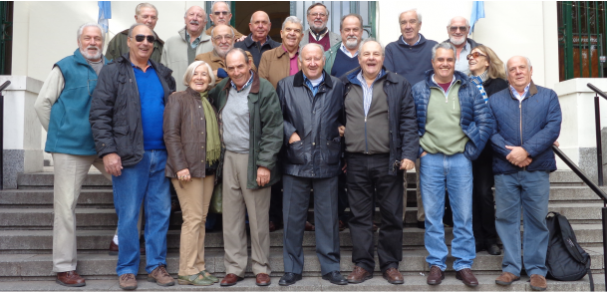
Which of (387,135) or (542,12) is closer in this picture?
(387,135)

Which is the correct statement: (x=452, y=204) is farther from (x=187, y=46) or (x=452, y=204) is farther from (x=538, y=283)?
(x=187, y=46)

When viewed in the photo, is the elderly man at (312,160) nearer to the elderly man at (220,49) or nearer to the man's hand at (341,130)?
the man's hand at (341,130)

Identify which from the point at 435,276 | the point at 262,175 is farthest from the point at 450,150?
the point at 262,175

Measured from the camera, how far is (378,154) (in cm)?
431

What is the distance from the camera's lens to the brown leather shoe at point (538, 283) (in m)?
4.16

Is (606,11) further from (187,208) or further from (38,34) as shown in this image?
(38,34)

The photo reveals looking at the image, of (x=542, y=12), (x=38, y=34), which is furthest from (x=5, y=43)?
(x=542, y=12)

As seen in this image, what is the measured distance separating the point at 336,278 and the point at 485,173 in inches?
67.3

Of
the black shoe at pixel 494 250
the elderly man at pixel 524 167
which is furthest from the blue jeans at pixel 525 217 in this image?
the black shoe at pixel 494 250

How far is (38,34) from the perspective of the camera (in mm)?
7629

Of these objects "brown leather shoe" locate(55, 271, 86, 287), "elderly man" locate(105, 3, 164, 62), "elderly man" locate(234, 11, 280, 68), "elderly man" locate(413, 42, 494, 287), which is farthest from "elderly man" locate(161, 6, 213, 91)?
"elderly man" locate(413, 42, 494, 287)

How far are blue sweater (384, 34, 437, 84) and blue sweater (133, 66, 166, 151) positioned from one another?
7.42 feet

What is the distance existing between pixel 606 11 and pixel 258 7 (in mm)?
8035

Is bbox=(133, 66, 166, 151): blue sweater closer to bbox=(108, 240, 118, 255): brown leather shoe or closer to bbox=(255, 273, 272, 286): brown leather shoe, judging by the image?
bbox=(108, 240, 118, 255): brown leather shoe
